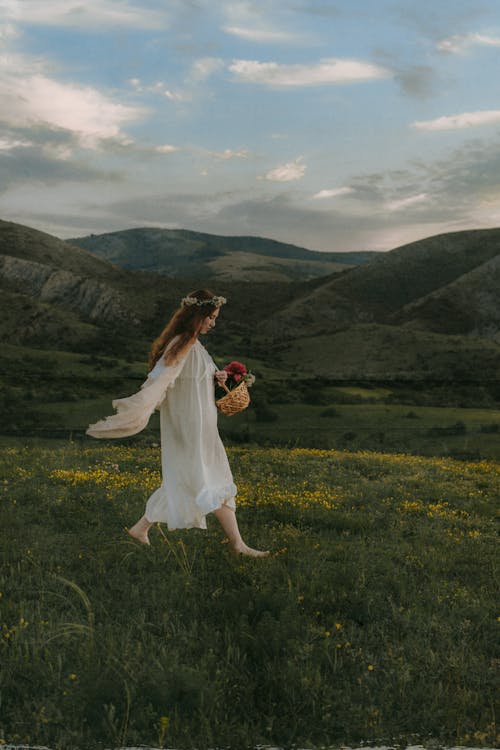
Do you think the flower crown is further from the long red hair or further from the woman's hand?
the woman's hand

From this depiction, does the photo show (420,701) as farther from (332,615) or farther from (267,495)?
(267,495)

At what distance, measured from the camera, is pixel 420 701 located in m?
3.99

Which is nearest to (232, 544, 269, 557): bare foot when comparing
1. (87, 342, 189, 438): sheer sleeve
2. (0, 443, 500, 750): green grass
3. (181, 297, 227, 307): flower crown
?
(0, 443, 500, 750): green grass

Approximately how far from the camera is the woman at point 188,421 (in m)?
6.43

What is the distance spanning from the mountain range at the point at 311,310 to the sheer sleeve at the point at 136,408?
11722 mm

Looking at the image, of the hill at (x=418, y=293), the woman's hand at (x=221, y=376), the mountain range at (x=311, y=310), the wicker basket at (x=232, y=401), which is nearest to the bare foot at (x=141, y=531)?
the wicker basket at (x=232, y=401)

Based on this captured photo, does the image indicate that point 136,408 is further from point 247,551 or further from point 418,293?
point 418,293

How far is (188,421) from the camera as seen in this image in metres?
6.59

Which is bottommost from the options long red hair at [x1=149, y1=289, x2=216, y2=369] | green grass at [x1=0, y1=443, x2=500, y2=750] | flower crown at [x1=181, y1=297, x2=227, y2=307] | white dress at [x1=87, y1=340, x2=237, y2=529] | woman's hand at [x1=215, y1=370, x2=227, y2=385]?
green grass at [x1=0, y1=443, x2=500, y2=750]

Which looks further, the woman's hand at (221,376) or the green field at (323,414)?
the green field at (323,414)

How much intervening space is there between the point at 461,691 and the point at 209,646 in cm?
159

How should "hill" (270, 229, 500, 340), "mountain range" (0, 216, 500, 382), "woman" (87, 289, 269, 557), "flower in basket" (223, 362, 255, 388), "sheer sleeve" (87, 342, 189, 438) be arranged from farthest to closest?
"hill" (270, 229, 500, 340) < "mountain range" (0, 216, 500, 382) < "flower in basket" (223, 362, 255, 388) < "woman" (87, 289, 269, 557) < "sheer sleeve" (87, 342, 189, 438)

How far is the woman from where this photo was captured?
21.1 feet

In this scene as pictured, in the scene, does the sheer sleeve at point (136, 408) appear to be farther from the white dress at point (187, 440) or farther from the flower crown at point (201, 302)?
the flower crown at point (201, 302)
